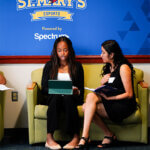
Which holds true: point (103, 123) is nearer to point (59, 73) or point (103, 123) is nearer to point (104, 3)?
point (59, 73)

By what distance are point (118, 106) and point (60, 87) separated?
1.98 ft

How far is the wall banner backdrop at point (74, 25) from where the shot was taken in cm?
357

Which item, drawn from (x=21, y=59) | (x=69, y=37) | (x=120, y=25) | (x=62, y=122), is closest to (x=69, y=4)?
(x=69, y=37)

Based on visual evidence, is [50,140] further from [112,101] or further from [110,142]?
[112,101]

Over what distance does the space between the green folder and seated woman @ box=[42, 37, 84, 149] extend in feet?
0.35

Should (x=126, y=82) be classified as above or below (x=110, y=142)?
above

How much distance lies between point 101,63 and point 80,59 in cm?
27

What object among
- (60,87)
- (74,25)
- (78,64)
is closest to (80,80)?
(78,64)

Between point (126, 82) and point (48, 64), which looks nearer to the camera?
point (126, 82)

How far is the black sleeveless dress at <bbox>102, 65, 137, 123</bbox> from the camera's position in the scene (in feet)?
9.53

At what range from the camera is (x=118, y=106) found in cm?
292

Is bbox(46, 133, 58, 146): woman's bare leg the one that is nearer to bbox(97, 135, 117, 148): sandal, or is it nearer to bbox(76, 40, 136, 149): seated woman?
bbox(76, 40, 136, 149): seated woman

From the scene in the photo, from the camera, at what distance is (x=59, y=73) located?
131 inches

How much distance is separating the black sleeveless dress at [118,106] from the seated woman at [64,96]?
339mm
